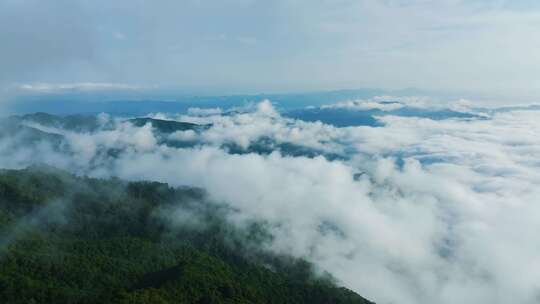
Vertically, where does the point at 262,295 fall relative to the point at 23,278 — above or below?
below

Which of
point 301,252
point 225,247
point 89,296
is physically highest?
point 89,296

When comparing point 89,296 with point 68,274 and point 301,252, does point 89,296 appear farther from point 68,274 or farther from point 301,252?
point 301,252

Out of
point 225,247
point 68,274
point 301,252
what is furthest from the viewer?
point 301,252

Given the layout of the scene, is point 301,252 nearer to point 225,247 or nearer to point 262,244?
point 262,244

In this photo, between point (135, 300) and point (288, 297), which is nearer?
point (135, 300)

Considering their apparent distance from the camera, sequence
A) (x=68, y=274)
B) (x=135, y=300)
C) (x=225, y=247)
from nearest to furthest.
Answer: (x=135, y=300) → (x=68, y=274) → (x=225, y=247)

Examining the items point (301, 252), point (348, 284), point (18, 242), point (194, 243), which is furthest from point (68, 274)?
point (348, 284)
